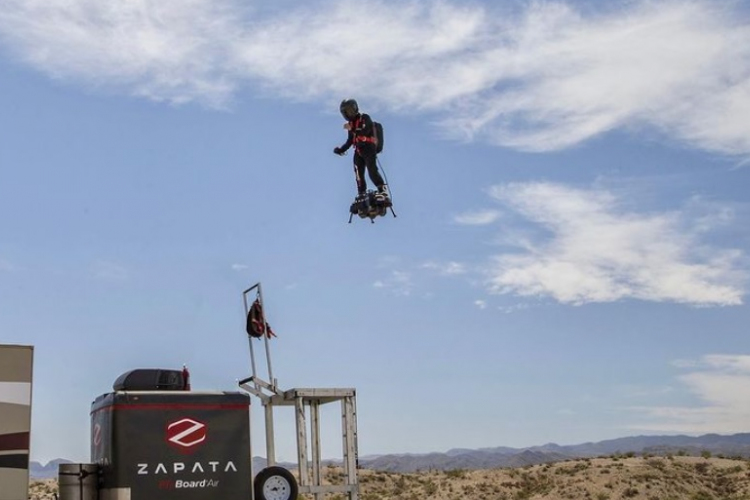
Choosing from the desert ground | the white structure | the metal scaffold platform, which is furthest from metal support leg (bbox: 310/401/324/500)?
the desert ground

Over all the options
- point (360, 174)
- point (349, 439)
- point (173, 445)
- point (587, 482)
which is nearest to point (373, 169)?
point (360, 174)

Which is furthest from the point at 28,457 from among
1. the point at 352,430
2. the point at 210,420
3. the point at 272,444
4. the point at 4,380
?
the point at 352,430

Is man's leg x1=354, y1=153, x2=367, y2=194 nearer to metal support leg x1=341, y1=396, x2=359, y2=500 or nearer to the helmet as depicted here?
the helmet

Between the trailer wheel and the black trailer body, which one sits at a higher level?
the black trailer body

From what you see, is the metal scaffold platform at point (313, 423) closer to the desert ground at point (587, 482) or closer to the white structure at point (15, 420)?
the white structure at point (15, 420)

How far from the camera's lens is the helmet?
17781mm

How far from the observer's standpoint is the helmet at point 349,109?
17.8 meters

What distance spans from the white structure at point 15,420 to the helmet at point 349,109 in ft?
23.1

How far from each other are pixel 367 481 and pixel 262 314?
34.3 metres

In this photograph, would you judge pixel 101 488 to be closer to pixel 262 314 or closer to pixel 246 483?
pixel 246 483

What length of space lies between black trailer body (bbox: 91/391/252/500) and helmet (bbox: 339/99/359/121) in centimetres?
533

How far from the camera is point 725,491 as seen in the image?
43750 mm

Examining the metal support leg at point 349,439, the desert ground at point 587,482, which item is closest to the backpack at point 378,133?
the metal support leg at point 349,439

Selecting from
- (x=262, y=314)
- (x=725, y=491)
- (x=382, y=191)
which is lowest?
(x=725, y=491)
